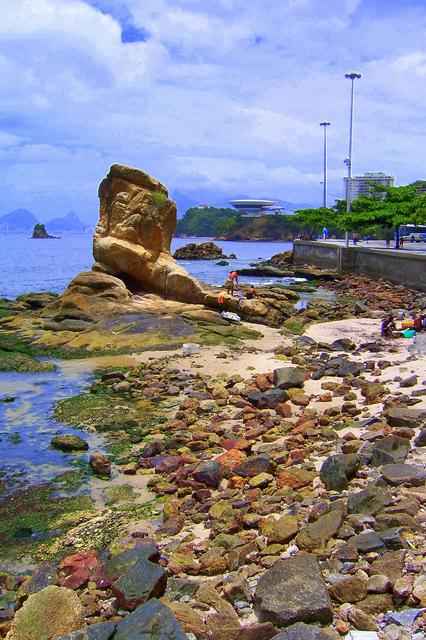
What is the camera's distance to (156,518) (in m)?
8.88

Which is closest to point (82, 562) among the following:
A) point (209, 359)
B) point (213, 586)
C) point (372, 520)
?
point (213, 586)

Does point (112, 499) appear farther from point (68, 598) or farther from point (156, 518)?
point (68, 598)

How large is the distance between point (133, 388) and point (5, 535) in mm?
7684

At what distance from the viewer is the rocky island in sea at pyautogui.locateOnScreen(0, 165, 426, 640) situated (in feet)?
18.6

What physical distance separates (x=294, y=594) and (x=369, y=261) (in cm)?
4405

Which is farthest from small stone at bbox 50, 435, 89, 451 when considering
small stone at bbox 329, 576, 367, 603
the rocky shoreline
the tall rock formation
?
the tall rock formation

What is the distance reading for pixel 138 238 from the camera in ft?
89.7

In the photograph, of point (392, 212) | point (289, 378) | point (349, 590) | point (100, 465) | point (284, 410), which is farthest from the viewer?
point (392, 212)

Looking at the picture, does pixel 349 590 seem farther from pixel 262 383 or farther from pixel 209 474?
pixel 262 383

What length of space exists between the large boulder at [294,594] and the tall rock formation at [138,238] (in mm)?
20737

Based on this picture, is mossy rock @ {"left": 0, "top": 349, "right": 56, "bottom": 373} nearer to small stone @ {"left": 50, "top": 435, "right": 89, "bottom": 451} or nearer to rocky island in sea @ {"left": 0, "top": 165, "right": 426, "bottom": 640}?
rocky island in sea @ {"left": 0, "top": 165, "right": 426, "bottom": 640}

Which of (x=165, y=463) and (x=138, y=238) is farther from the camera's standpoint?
(x=138, y=238)

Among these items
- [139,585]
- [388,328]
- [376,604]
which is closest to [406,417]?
[376,604]

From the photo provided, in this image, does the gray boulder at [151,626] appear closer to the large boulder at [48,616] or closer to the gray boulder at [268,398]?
the large boulder at [48,616]
